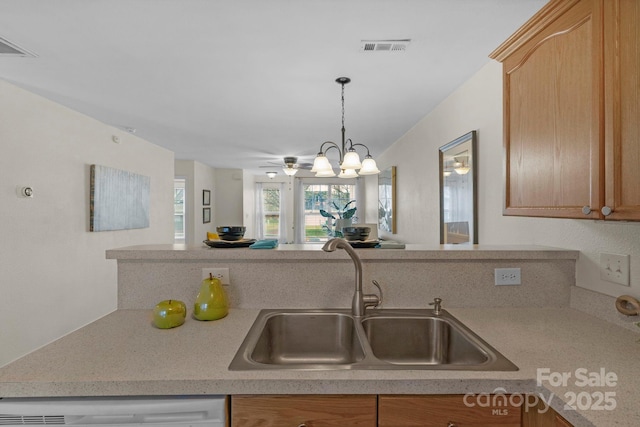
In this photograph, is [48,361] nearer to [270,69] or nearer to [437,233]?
[270,69]

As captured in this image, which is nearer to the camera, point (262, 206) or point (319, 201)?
point (319, 201)

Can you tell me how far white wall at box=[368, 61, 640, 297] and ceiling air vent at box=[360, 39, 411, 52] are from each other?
62cm

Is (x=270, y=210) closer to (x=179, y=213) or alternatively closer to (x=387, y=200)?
(x=179, y=213)

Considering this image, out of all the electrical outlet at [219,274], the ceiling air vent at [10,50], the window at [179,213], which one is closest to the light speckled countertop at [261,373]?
the electrical outlet at [219,274]

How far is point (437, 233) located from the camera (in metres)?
3.00

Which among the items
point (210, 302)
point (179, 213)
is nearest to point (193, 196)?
point (179, 213)

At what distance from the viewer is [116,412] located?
0.88 m

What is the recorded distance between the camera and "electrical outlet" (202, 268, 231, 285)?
1.49m

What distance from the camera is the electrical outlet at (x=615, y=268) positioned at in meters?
1.25

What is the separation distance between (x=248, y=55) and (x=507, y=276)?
77.0 inches

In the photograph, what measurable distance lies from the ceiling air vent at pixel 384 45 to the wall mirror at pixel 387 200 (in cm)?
272

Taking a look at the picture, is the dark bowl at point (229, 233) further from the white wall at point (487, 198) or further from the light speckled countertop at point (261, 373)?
the white wall at point (487, 198)

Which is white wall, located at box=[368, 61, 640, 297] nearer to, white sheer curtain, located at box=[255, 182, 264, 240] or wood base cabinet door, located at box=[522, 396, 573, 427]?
wood base cabinet door, located at box=[522, 396, 573, 427]

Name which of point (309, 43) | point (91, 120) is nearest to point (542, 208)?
point (309, 43)
